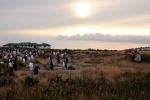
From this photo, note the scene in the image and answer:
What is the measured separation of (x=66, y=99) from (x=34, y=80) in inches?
535

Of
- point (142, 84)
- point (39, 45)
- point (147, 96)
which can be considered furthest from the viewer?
point (39, 45)

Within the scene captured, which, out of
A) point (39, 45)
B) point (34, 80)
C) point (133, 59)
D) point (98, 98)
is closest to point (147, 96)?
point (98, 98)

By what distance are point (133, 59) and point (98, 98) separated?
43.0 meters

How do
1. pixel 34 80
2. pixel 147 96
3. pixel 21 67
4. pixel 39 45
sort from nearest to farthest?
pixel 147 96 < pixel 34 80 < pixel 21 67 < pixel 39 45

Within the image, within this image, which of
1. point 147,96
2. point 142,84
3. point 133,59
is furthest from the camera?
point 133,59

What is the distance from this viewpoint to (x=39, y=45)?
195m

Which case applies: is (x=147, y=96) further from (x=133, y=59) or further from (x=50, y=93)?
(x=133, y=59)

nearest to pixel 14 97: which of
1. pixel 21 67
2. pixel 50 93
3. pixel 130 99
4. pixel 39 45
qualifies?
pixel 50 93

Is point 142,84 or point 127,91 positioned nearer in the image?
point 127,91

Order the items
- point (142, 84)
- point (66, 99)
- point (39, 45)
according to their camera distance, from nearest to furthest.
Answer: point (66, 99), point (142, 84), point (39, 45)

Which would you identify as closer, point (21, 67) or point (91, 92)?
point (91, 92)

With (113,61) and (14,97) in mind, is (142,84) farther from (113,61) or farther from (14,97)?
(113,61)

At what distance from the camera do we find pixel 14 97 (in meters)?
20.5

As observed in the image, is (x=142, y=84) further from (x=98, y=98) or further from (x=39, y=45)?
(x=39, y=45)
